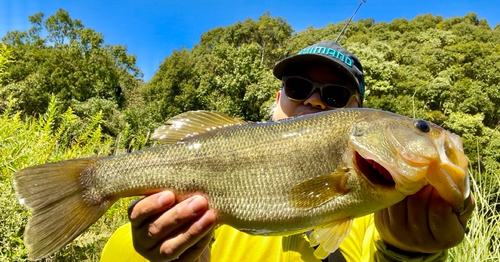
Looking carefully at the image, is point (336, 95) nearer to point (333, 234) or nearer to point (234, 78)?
point (333, 234)

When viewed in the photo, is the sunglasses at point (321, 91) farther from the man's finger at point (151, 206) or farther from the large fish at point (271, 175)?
the man's finger at point (151, 206)

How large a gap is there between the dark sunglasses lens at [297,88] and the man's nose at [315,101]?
0.05m

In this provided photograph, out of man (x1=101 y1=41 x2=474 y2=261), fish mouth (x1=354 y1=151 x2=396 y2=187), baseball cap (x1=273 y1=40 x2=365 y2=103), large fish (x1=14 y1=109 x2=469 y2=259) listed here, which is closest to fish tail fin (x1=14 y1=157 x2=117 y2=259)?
large fish (x1=14 y1=109 x2=469 y2=259)

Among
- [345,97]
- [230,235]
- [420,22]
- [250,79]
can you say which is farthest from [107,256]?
[420,22]

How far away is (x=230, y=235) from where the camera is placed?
7.36ft

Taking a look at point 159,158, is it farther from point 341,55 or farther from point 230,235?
point 341,55

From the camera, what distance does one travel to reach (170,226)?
168 cm

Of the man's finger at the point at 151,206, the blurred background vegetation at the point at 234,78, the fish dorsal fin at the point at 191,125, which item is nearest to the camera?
the man's finger at the point at 151,206

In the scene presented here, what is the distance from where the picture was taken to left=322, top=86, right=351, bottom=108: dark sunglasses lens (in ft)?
10.1

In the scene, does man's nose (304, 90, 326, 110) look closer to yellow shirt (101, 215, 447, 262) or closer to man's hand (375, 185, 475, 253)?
yellow shirt (101, 215, 447, 262)

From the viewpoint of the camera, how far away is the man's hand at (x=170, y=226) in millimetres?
1625

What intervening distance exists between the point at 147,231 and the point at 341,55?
225 centimetres

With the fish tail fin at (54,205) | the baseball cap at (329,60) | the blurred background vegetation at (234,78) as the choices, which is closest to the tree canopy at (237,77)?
the blurred background vegetation at (234,78)

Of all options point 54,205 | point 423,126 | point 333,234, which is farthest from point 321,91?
point 54,205
